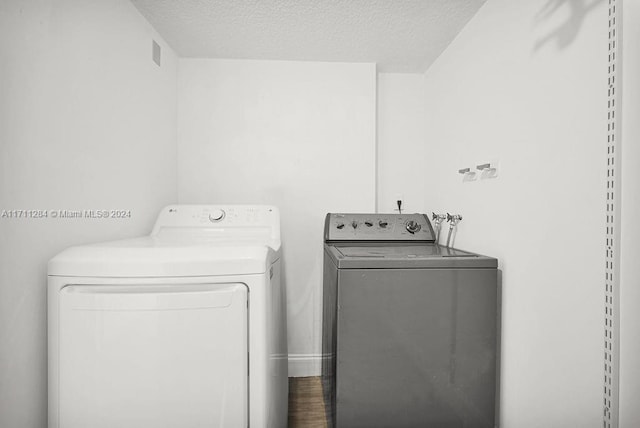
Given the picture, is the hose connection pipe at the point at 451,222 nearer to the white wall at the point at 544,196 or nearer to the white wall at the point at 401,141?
the white wall at the point at 544,196

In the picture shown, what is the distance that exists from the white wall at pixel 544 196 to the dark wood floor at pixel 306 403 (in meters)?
0.92

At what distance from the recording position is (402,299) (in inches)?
47.6

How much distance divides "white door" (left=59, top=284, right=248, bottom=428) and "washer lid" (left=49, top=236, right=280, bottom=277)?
0.17 feet

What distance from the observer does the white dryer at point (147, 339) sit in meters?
0.95

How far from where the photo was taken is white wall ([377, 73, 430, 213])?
229cm

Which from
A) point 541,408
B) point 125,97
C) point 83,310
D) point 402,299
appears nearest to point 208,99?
point 125,97

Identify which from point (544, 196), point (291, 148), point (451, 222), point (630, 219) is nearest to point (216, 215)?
point (291, 148)

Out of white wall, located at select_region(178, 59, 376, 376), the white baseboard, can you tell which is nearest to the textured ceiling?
white wall, located at select_region(178, 59, 376, 376)

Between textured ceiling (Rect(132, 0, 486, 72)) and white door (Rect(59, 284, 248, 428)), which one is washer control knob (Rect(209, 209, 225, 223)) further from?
textured ceiling (Rect(132, 0, 486, 72))

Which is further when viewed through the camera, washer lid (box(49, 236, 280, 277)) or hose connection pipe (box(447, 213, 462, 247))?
hose connection pipe (box(447, 213, 462, 247))

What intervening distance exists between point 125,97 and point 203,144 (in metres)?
0.64

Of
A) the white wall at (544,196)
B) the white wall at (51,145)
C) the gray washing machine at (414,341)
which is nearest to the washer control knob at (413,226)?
the white wall at (544,196)

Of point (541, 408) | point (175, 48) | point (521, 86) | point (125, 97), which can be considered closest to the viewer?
point (541, 408)

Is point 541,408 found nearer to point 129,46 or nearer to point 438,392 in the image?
point 438,392
